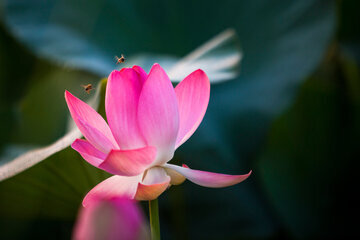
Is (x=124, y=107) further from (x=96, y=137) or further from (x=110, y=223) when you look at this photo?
(x=110, y=223)

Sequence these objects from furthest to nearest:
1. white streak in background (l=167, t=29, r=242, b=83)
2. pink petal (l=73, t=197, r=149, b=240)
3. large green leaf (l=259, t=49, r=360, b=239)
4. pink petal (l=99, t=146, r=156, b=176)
A: large green leaf (l=259, t=49, r=360, b=239) < white streak in background (l=167, t=29, r=242, b=83) < pink petal (l=99, t=146, r=156, b=176) < pink petal (l=73, t=197, r=149, b=240)

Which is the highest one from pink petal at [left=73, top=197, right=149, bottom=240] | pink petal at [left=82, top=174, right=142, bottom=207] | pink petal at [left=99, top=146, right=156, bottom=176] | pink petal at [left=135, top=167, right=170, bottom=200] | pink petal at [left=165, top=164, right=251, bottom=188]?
pink petal at [left=73, top=197, right=149, bottom=240]

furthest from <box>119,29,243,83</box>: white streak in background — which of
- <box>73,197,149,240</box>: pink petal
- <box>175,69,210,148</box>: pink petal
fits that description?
<box>73,197,149,240</box>: pink petal

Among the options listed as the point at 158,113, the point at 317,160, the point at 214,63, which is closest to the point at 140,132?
the point at 158,113

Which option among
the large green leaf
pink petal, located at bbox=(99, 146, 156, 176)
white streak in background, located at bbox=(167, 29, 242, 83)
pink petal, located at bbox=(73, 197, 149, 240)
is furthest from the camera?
the large green leaf

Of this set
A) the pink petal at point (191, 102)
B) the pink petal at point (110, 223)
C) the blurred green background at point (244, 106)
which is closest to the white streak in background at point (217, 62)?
the blurred green background at point (244, 106)

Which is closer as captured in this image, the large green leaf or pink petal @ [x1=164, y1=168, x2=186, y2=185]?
pink petal @ [x1=164, y1=168, x2=186, y2=185]

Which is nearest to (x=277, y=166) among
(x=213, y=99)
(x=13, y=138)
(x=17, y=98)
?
(x=213, y=99)

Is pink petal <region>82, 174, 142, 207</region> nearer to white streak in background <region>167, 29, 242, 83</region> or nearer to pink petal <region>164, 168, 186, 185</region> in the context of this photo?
pink petal <region>164, 168, 186, 185</region>

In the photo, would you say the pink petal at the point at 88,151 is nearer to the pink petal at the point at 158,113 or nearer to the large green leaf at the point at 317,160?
the pink petal at the point at 158,113
